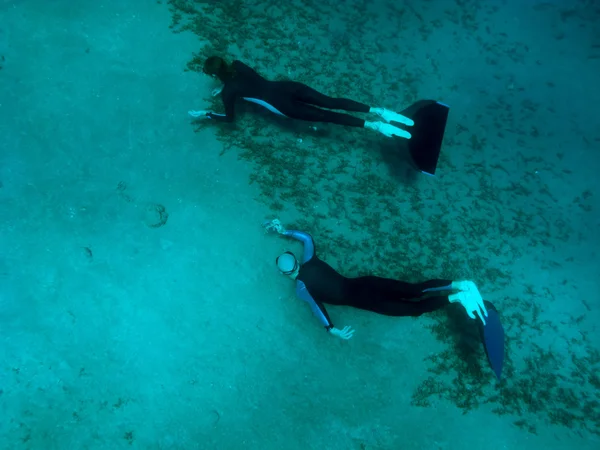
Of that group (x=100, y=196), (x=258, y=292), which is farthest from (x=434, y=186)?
(x=100, y=196)

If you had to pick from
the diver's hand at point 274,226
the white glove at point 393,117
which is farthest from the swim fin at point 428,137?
the diver's hand at point 274,226

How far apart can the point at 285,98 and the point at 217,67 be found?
2.72ft

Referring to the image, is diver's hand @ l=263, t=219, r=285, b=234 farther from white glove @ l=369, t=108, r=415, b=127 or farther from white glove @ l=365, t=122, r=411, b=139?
white glove @ l=369, t=108, r=415, b=127

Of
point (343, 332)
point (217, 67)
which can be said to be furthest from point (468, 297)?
point (217, 67)

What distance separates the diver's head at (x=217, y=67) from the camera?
359 cm

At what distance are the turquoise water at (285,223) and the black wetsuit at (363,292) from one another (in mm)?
546

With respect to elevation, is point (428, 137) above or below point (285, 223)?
above

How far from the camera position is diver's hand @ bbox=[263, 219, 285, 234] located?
421 centimetres

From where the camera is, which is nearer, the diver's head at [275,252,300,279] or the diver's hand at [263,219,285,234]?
the diver's head at [275,252,300,279]

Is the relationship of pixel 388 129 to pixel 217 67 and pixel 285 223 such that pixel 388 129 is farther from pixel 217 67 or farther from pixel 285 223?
pixel 217 67

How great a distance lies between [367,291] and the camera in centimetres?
374

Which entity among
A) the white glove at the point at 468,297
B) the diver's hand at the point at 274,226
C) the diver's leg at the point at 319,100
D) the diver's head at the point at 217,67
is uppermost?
the diver's head at the point at 217,67

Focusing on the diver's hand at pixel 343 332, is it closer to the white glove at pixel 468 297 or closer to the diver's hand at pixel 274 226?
the white glove at pixel 468 297

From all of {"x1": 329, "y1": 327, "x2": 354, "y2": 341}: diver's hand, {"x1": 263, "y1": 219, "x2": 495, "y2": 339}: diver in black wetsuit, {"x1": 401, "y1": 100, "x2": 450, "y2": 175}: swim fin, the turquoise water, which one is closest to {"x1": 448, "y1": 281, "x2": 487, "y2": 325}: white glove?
{"x1": 263, "y1": 219, "x2": 495, "y2": 339}: diver in black wetsuit
